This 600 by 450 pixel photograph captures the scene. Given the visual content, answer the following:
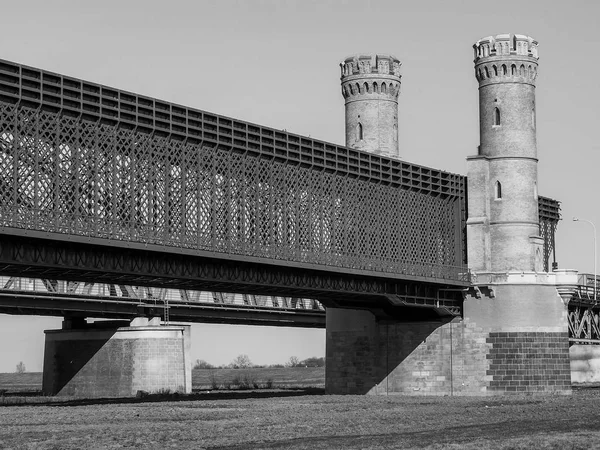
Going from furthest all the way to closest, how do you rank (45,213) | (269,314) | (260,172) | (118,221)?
(269,314) → (260,172) → (118,221) → (45,213)

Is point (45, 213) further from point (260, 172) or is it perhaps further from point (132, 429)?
point (260, 172)

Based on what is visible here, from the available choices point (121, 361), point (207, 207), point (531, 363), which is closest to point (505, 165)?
point (531, 363)

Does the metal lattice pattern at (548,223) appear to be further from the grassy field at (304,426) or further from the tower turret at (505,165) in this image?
the grassy field at (304,426)

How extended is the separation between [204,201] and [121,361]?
34011 millimetres

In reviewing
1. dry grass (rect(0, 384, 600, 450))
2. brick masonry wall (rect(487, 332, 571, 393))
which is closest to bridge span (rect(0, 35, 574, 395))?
brick masonry wall (rect(487, 332, 571, 393))

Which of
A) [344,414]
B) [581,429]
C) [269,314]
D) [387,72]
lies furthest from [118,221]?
[269,314]

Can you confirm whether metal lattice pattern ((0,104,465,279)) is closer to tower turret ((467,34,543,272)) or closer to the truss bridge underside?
tower turret ((467,34,543,272))

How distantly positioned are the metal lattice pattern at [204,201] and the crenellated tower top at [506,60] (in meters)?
10.4

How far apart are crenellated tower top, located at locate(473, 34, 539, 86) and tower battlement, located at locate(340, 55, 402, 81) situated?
11.9 metres

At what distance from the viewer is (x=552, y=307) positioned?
298ft

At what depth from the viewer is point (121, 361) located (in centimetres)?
10175

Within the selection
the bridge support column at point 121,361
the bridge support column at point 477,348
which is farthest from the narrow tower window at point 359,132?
the bridge support column at point 121,361

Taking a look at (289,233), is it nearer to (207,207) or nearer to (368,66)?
(207,207)

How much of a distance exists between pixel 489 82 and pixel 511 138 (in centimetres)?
477
